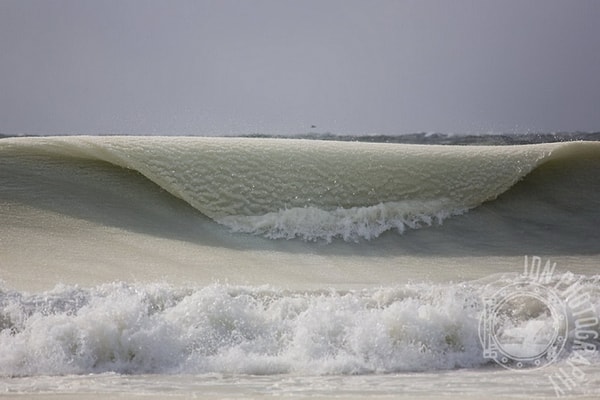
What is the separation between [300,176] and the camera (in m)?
3.61

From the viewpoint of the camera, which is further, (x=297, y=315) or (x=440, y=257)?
(x=440, y=257)

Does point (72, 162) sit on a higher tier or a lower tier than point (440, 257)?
higher

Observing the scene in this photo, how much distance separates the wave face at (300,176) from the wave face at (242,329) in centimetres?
101

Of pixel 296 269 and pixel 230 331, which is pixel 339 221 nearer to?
pixel 296 269

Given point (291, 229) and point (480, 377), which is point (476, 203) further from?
point (480, 377)

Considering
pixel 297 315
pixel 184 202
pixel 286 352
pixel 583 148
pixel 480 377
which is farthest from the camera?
pixel 583 148

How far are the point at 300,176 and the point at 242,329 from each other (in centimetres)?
143

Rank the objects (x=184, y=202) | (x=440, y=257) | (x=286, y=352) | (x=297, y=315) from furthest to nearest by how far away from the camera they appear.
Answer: (x=184, y=202) < (x=440, y=257) < (x=297, y=315) < (x=286, y=352)

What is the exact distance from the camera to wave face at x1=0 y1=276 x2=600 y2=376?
2105 mm

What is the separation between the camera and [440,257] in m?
3.26

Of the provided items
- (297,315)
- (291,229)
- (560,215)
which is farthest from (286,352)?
(560,215)

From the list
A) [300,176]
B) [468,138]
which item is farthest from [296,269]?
[468,138]

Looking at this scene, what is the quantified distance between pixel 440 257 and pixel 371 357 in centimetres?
119

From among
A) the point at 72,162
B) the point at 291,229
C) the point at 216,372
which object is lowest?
the point at 216,372
